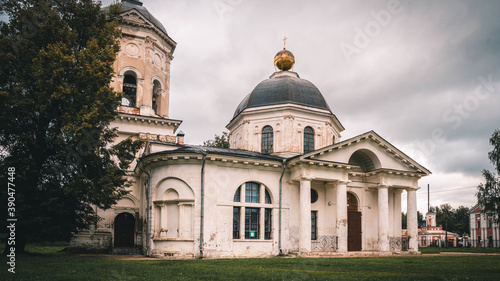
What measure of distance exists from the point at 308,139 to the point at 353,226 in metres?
7.04

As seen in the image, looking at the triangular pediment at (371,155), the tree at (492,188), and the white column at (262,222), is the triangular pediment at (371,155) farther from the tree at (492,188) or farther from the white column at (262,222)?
the tree at (492,188)

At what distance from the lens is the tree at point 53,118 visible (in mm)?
16391

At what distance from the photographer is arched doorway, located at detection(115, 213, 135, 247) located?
1022 inches

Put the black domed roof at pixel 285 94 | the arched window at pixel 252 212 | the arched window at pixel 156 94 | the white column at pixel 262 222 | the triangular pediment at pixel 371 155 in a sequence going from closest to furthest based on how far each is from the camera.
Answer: the arched window at pixel 252 212 < the white column at pixel 262 222 < the triangular pediment at pixel 371 155 < the arched window at pixel 156 94 < the black domed roof at pixel 285 94

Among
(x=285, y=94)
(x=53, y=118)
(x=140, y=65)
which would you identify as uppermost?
(x=140, y=65)

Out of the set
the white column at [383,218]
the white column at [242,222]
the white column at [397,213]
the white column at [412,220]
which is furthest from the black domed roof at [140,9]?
the white column at [412,220]

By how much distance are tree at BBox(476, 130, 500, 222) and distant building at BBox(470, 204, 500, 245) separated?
27330 mm

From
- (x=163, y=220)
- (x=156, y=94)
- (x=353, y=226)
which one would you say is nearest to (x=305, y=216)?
(x=353, y=226)

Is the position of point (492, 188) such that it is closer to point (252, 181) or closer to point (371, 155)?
point (371, 155)

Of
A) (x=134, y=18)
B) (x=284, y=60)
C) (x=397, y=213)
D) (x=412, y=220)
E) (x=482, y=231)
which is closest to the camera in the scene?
(x=412, y=220)

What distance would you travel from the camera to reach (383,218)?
25859 millimetres

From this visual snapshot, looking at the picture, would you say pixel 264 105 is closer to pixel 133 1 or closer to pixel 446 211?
pixel 133 1

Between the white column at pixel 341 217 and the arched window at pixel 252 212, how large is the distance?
162 inches

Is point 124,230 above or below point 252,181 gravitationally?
below
